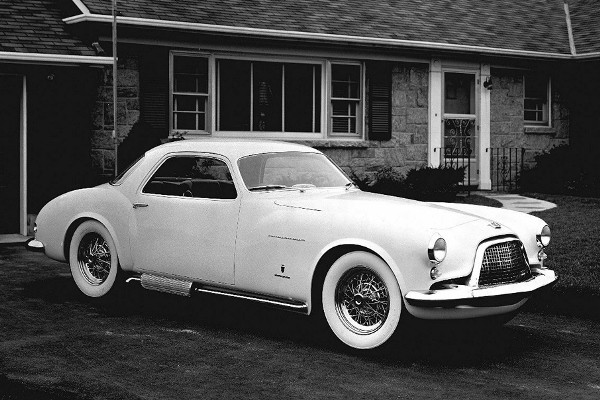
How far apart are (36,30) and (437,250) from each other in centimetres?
961

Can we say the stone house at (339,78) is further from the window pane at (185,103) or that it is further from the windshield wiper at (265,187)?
the windshield wiper at (265,187)

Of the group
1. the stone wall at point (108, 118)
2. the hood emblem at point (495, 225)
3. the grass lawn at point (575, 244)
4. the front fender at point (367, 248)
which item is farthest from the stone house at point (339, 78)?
the hood emblem at point (495, 225)

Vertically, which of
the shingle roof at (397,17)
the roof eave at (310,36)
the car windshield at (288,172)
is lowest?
the car windshield at (288,172)

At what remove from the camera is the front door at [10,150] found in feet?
42.0

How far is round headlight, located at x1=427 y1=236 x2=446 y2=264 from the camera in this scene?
18.9 feet

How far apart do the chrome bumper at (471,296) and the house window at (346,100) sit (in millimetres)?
10859

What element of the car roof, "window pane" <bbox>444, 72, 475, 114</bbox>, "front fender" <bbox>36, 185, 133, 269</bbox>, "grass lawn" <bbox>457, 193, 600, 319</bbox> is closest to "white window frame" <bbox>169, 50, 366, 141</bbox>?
"window pane" <bbox>444, 72, 475, 114</bbox>

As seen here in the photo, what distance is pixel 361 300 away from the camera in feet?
20.0

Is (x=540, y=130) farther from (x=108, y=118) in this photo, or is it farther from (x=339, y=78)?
(x=108, y=118)

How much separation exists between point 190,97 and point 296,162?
8.21m

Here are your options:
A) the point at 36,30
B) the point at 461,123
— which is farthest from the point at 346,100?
the point at 36,30

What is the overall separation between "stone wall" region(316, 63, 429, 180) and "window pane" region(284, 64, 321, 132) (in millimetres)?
822

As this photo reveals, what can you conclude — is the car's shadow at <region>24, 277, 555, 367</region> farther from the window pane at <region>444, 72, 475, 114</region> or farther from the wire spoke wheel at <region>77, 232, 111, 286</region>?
the window pane at <region>444, 72, 475, 114</region>

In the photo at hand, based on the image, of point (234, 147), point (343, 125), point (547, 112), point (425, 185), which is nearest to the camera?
point (234, 147)
